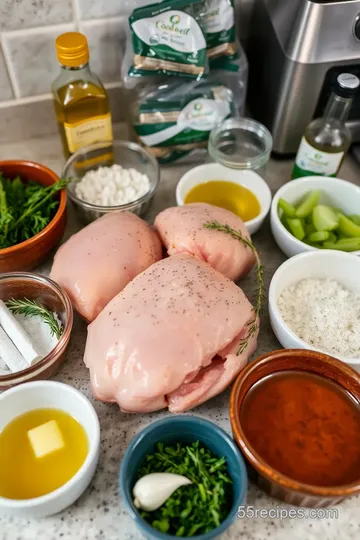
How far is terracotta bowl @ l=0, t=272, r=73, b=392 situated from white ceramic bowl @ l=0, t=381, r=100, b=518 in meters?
0.03

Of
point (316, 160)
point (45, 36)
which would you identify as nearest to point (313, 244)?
point (316, 160)

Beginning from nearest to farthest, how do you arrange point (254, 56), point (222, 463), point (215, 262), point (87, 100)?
point (222, 463), point (215, 262), point (87, 100), point (254, 56)

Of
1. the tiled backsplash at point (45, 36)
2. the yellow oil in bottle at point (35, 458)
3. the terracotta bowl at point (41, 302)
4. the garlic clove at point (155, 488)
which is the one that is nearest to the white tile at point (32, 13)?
the tiled backsplash at point (45, 36)

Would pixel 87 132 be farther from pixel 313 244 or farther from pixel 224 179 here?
pixel 313 244

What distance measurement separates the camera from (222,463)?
2.34 feet

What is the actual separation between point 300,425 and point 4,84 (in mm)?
849

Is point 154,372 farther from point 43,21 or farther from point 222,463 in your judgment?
point 43,21

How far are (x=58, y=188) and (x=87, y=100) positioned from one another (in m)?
0.18

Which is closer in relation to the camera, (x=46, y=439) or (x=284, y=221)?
(x=46, y=439)

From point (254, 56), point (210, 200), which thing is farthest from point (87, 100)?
point (254, 56)

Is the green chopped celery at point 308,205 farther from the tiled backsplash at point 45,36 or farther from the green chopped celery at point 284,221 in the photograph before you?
the tiled backsplash at point 45,36

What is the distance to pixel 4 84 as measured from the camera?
1090mm

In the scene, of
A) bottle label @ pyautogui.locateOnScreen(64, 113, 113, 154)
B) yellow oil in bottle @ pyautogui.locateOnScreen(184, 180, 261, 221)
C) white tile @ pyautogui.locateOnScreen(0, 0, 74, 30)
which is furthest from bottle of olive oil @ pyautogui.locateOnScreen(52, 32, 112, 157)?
yellow oil in bottle @ pyautogui.locateOnScreen(184, 180, 261, 221)

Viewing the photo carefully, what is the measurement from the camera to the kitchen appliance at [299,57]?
944mm
